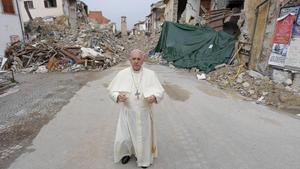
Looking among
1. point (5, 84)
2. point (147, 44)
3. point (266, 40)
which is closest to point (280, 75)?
point (266, 40)

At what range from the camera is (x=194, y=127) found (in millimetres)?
4164

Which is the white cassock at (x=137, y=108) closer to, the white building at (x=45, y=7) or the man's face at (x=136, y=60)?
the man's face at (x=136, y=60)

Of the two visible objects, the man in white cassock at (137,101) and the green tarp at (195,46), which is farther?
the green tarp at (195,46)

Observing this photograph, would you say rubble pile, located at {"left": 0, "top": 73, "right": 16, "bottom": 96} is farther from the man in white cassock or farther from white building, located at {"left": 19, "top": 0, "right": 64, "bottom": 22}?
white building, located at {"left": 19, "top": 0, "right": 64, "bottom": 22}

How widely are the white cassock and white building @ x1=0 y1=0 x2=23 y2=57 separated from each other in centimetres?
1261

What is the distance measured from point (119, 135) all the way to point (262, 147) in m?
2.38

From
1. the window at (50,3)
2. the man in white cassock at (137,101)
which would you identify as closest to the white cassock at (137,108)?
the man in white cassock at (137,101)

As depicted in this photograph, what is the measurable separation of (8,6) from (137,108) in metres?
15.1

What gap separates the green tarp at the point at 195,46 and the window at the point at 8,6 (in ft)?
33.0

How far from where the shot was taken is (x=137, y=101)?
2621 millimetres

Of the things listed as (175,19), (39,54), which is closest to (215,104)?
(39,54)

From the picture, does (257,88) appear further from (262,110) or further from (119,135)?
(119,135)

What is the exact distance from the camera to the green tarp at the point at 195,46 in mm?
9758

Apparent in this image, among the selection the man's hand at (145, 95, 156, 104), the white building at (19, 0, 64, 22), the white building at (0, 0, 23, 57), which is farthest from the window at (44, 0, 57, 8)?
the man's hand at (145, 95, 156, 104)
